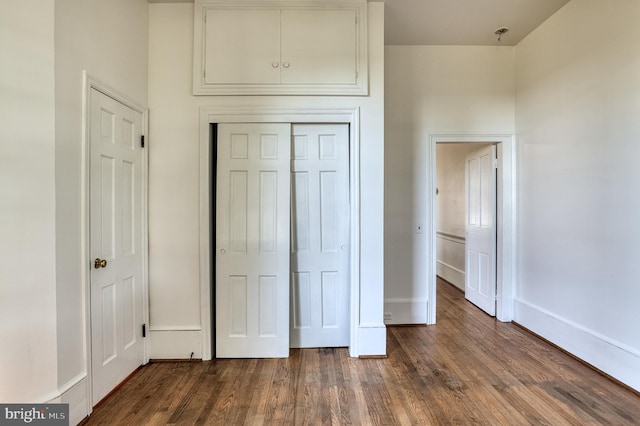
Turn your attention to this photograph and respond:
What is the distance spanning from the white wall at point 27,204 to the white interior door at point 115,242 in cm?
29

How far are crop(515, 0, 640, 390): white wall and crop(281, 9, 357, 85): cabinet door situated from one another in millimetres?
A: 1904

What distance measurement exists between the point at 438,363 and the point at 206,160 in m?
2.55

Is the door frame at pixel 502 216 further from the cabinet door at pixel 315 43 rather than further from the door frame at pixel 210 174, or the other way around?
the cabinet door at pixel 315 43

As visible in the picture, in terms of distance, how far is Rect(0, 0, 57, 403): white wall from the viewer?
1.47 meters

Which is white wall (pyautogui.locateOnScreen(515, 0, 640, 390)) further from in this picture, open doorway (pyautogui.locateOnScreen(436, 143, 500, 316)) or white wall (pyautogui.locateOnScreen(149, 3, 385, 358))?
white wall (pyautogui.locateOnScreen(149, 3, 385, 358))

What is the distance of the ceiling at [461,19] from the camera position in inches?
103

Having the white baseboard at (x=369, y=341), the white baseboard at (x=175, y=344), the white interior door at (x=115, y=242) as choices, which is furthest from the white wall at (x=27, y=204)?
the white baseboard at (x=369, y=341)

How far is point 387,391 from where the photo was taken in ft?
6.71

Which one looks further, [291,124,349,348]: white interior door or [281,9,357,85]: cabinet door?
[291,124,349,348]: white interior door

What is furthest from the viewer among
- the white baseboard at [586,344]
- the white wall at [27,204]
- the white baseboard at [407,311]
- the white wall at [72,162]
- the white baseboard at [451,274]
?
the white baseboard at [451,274]

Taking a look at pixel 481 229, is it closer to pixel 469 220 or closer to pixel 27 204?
pixel 469 220

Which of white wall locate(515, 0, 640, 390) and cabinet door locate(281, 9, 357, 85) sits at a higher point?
cabinet door locate(281, 9, 357, 85)

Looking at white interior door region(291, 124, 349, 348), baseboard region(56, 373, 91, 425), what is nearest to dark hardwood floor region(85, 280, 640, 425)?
baseboard region(56, 373, 91, 425)

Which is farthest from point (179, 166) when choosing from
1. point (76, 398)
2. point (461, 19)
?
point (461, 19)
